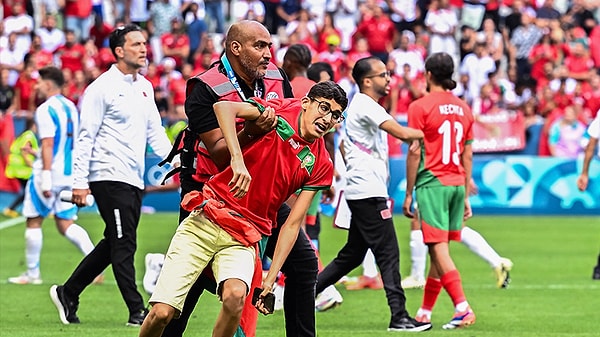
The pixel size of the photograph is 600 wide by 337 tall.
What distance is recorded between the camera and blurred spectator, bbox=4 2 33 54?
27.1 metres

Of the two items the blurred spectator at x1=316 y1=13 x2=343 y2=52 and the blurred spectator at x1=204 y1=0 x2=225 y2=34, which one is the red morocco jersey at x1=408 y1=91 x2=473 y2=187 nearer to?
the blurred spectator at x1=316 y1=13 x2=343 y2=52

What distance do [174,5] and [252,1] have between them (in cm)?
187

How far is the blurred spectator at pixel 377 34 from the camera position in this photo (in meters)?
27.1

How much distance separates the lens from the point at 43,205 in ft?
43.4

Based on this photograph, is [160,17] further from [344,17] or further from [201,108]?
[201,108]

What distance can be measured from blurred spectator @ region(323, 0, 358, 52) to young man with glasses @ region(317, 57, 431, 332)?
58.6ft

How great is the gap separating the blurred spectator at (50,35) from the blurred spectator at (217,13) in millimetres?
3691

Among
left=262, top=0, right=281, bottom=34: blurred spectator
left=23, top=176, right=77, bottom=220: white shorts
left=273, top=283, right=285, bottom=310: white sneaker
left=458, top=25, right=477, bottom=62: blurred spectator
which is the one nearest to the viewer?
left=273, top=283, right=285, bottom=310: white sneaker

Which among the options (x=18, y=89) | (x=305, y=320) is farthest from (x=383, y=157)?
(x=18, y=89)

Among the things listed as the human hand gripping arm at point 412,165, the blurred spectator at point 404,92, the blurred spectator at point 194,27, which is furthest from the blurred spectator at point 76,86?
the human hand gripping arm at point 412,165

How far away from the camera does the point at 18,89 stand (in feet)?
81.8

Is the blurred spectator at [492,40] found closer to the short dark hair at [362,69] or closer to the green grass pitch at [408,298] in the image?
the green grass pitch at [408,298]

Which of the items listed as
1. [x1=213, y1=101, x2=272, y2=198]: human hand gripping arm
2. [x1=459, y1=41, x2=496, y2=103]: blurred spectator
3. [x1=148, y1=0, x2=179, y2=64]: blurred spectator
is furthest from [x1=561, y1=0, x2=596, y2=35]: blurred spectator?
[x1=213, y1=101, x2=272, y2=198]: human hand gripping arm

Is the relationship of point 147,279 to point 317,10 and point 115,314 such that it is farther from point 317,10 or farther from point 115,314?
point 317,10
